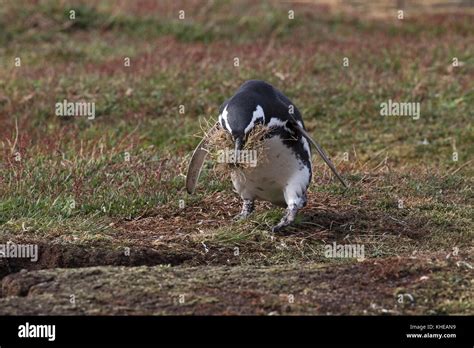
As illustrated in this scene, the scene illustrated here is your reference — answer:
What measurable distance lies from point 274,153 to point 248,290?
6.79ft

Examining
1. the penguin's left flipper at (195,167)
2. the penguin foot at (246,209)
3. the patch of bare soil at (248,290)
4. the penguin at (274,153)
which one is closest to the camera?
the patch of bare soil at (248,290)

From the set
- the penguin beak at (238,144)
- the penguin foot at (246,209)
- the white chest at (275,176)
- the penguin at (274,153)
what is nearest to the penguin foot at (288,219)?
the penguin at (274,153)

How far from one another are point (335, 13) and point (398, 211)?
1151 centimetres

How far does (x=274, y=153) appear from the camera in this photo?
8086mm

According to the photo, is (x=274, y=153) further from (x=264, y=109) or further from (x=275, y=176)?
(x=264, y=109)

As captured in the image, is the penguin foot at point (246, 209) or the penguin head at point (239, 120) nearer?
the penguin head at point (239, 120)

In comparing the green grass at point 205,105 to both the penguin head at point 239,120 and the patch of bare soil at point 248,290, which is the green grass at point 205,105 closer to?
the penguin head at point 239,120

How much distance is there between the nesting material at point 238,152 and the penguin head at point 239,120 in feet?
0.20

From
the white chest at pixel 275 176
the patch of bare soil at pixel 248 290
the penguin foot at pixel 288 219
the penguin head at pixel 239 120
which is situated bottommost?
the patch of bare soil at pixel 248 290

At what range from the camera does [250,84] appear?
26.7ft

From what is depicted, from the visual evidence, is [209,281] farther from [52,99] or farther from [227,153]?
[52,99]

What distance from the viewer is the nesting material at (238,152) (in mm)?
7652

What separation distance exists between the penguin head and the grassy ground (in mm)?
782

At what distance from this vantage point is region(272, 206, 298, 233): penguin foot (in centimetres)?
811
